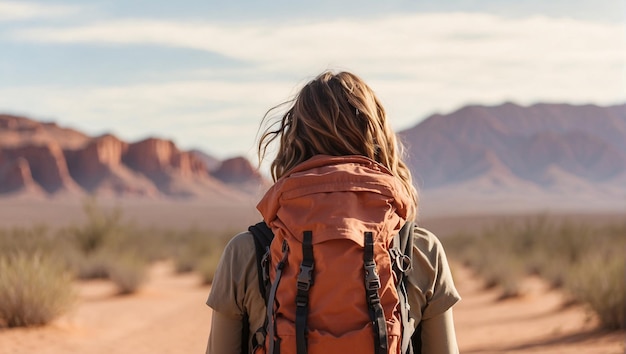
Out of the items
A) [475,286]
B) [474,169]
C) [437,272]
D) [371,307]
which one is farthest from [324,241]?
[474,169]

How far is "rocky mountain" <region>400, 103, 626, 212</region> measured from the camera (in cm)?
13638

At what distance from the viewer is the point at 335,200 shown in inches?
95.3

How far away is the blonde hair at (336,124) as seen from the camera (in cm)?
259

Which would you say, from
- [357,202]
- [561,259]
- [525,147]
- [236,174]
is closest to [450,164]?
[525,147]

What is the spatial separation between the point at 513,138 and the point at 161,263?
472 ft

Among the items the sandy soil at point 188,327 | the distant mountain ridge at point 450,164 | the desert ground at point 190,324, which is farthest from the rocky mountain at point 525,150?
the sandy soil at point 188,327

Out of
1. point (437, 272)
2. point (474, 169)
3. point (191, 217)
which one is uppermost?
point (474, 169)

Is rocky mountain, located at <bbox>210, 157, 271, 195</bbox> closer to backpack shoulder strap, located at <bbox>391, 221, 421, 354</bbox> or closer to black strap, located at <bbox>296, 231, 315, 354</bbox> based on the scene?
backpack shoulder strap, located at <bbox>391, 221, 421, 354</bbox>

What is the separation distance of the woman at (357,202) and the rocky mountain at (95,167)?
310 ft

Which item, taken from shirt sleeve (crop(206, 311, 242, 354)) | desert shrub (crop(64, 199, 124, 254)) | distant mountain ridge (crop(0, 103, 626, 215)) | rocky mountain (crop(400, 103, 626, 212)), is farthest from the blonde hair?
rocky mountain (crop(400, 103, 626, 212))

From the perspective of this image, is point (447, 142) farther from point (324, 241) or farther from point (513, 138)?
point (324, 241)

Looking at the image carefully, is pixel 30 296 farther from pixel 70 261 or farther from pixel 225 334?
pixel 225 334

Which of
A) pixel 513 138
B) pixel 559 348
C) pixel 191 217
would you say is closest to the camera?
pixel 559 348

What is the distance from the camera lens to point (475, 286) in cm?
2064
